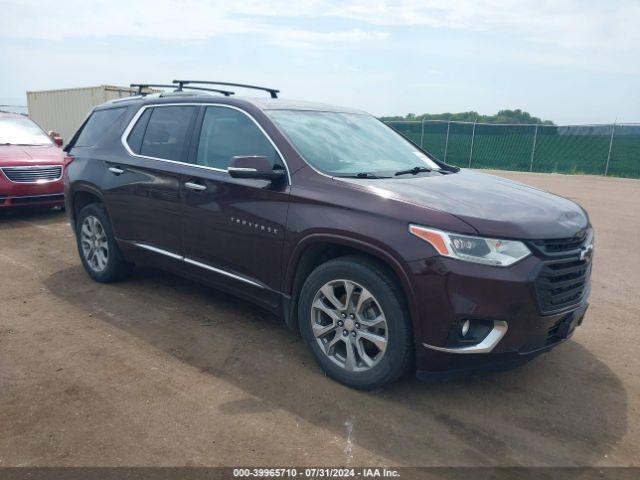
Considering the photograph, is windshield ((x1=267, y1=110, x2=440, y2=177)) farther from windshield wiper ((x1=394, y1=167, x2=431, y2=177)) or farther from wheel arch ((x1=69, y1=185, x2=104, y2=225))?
wheel arch ((x1=69, y1=185, x2=104, y2=225))

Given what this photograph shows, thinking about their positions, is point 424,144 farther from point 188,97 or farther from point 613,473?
point 613,473

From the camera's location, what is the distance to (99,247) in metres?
5.30

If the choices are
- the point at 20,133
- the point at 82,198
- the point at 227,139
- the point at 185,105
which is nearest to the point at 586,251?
the point at 227,139

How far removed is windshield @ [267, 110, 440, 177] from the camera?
12.3ft

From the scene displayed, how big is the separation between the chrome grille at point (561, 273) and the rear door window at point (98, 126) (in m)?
3.99

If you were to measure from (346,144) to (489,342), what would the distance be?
1.84 metres

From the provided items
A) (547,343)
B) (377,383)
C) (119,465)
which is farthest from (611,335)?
(119,465)

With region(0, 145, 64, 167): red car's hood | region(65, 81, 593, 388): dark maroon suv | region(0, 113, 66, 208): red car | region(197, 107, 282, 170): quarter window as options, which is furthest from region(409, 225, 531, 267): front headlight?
region(0, 145, 64, 167): red car's hood

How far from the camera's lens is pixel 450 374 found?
10.1 feet

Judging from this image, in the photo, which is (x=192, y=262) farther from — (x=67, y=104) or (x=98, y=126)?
(x=67, y=104)

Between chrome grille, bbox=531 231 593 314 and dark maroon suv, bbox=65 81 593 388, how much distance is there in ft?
0.04

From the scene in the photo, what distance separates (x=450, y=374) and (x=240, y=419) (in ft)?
3.98

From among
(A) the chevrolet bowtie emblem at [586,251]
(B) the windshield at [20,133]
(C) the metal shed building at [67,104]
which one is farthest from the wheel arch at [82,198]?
(C) the metal shed building at [67,104]

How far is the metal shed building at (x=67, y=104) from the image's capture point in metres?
19.0
